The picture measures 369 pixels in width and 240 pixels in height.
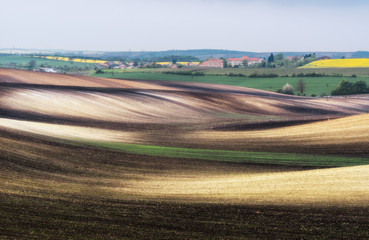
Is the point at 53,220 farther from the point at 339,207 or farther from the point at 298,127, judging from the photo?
the point at 298,127

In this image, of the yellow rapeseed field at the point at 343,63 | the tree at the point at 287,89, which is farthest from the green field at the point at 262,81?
the yellow rapeseed field at the point at 343,63

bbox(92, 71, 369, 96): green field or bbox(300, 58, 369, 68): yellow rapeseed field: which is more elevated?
bbox(300, 58, 369, 68): yellow rapeseed field

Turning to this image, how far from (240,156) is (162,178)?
Answer: 785cm

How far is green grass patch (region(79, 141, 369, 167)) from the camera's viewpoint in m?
27.8

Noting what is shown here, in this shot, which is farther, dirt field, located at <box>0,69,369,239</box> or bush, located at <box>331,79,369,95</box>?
bush, located at <box>331,79,369,95</box>

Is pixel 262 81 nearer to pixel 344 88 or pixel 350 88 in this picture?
pixel 344 88

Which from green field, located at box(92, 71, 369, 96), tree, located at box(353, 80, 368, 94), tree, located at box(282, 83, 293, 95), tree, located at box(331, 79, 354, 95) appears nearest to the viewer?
tree, located at box(331, 79, 354, 95)

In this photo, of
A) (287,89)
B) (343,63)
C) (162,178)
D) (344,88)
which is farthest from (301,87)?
(162,178)

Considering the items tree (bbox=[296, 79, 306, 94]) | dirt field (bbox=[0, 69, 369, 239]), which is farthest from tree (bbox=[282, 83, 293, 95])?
dirt field (bbox=[0, 69, 369, 239])

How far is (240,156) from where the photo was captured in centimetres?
2961

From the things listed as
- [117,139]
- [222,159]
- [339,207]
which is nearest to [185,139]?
[117,139]

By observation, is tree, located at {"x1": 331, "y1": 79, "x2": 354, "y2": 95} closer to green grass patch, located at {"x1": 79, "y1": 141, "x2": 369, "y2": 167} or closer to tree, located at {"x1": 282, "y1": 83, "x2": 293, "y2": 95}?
tree, located at {"x1": 282, "y1": 83, "x2": 293, "y2": 95}

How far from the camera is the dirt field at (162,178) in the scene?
14.4 metres

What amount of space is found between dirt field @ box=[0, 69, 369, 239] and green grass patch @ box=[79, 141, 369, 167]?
0.96 m
